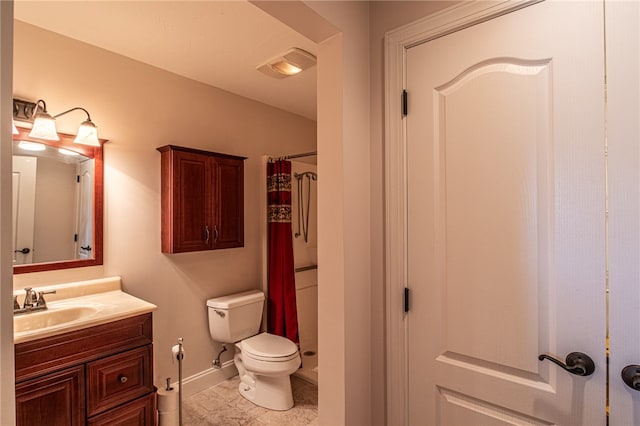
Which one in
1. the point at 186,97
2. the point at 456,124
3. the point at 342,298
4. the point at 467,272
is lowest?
the point at 342,298

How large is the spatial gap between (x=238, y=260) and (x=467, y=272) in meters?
2.14

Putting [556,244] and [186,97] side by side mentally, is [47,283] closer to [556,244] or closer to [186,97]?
[186,97]

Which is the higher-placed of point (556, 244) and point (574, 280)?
point (556, 244)

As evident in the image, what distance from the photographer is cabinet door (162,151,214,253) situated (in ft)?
7.58

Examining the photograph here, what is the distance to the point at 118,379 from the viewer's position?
1.70 metres

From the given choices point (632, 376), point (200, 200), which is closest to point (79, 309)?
point (200, 200)

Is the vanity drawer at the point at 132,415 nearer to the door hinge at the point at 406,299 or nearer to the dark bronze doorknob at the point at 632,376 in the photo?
the door hinge at the point at 406,299

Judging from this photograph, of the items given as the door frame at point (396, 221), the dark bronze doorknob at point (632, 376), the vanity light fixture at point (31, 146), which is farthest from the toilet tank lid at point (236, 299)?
the dark bronze doorknob at point (632, 376)

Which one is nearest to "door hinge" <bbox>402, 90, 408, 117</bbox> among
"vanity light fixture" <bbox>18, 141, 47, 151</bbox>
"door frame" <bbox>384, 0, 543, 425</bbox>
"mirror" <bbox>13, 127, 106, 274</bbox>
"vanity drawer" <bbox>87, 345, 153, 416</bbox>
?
"door frame" <bbox>384, 0, 543, 425</bbox>

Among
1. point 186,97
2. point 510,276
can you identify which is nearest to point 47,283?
point 186,97

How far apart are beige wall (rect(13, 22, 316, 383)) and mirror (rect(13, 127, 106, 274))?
68 millimetres

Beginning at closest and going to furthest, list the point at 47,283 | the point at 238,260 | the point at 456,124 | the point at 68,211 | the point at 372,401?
the point at 456,124, the point at 372,401, the point at 47,283, the point at 68,211, the point at 238,260

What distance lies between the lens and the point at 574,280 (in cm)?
96

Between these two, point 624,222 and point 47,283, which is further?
point 47,283
